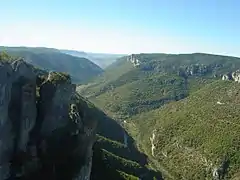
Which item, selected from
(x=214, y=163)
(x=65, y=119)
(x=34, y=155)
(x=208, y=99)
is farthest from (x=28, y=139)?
(x=208, y=99)

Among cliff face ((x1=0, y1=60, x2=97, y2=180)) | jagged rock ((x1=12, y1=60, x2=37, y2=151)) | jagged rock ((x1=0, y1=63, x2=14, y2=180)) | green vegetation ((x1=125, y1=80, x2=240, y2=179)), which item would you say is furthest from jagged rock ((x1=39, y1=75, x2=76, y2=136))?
green vegetation ((x1=125, y1=80, x2=240, y2=179))

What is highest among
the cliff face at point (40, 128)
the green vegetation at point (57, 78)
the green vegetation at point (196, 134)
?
the green vegetation at point (57, 78)

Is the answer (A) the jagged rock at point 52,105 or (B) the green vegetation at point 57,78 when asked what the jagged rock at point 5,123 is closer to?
(A) the jagged rock at point 52,105

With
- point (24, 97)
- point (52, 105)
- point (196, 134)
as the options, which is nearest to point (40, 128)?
point (52, 105)

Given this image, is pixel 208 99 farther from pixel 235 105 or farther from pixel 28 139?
pixel 28 139

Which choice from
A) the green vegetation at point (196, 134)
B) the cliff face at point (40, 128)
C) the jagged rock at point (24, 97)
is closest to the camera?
the cliff face at point (40, 128)

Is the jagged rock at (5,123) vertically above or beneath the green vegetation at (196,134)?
above

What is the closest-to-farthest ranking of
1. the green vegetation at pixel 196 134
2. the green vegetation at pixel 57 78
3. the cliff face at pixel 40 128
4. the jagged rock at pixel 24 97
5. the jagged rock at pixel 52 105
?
the cliff face at pixel 40 128 → the jagged rock at pixel 24 97 → the jagged rock at pixel 52 105 → the green vegetation at pixel 57 78 → the green vegetation at pixel 196 134

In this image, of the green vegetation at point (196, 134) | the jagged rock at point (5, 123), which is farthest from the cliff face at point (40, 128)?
the green vegetation at point (196, 134)
